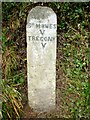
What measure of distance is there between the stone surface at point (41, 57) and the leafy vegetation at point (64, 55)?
216 mm

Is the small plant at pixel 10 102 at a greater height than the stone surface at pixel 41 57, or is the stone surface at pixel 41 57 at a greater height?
the stone surface at pixel 41 57

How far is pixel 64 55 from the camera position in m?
4.53

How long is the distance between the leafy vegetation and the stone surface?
22 cm

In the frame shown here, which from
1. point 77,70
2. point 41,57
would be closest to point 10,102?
point 41,57

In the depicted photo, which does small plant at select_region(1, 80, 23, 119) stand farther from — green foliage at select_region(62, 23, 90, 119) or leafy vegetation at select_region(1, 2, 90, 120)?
green foliage at select_region(62, 23, 90, 119)

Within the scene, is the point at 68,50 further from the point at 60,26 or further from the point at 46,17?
the point at 46,17

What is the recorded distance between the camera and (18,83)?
4297mm

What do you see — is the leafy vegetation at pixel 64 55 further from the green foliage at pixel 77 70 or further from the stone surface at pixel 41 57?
the stone surface at pixel 41 57

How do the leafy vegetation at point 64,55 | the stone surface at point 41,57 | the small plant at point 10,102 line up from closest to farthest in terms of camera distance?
the stone surface at point 41,57, the small plant at point 10,102, the leafy vegetation at point 64,55

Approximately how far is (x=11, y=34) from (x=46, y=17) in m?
0.93

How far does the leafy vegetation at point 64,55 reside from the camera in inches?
162

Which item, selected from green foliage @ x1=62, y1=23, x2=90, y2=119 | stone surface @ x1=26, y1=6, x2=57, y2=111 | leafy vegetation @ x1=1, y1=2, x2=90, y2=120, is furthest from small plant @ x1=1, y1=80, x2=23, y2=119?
green foliage @ x1=62, y1=23, x2=90, y2=119

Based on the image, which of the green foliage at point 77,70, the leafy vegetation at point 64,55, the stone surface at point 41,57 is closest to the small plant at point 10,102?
the leafy vegetation at point 64,55

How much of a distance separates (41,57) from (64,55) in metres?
0.72
